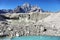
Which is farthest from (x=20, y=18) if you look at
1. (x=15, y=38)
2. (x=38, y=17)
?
(x=15, y=38)

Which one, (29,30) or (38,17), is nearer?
(29,30)

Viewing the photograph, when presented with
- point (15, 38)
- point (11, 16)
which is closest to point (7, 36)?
point (15, 38)

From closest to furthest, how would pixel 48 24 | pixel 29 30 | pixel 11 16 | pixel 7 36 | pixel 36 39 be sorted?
pixel 36 39
pixel 7 36
pixel 29 30
pixel 48 24
pixel 11 16

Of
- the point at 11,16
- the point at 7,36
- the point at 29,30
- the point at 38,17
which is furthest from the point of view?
the point at 11,16

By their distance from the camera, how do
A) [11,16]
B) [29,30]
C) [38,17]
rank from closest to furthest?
1. [29,30]
2. [38,17]
3. [11,16]

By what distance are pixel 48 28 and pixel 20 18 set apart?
16162 mm

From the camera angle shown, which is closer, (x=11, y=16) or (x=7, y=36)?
(x=7, y=36)

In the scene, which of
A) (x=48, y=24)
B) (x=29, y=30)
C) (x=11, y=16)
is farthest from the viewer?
(x=11, y=16)

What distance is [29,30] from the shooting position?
102 ft

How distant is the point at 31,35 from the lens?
2944cm

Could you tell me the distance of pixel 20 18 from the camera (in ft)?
156

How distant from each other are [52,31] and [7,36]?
621cm

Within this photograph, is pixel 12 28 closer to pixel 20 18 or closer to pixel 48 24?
pixel 48 24

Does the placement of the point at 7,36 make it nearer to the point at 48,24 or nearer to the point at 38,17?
the point at 48,24
